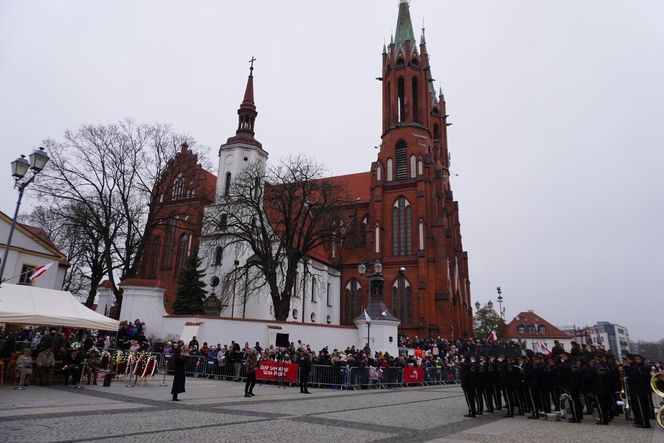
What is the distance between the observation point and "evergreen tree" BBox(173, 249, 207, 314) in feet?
106

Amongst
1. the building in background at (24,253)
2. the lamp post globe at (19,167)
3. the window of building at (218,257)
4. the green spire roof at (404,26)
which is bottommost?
the lamp post globe at (19,167)

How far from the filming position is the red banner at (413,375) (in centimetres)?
2187

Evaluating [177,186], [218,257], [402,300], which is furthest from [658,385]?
[218,257]

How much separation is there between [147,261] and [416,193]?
2663cm

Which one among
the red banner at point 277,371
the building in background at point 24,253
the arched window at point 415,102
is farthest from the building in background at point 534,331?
the building in background at point 24,253

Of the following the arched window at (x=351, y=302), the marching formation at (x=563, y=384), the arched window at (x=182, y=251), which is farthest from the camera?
the arched window at (x=351, y=302)

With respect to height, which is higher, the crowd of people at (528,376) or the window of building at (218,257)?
the window of building at (218,257)

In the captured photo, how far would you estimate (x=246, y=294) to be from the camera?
2966 centimetres

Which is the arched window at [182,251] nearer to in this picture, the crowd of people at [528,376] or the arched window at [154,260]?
the arched window at [154,260]

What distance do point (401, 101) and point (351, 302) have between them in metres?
23.3

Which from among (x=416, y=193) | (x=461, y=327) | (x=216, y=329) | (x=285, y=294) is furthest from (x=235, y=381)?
(x=461, y=327)

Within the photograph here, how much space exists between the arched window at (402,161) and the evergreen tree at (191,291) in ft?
74.7

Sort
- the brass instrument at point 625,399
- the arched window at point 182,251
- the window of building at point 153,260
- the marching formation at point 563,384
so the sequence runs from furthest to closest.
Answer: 1. the window of building at point 153,260
2. the arched window at point 182,251
3. the brass instrument at point 625,399
4. the marching formation at point 563,384

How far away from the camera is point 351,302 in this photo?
4559 centimetres
